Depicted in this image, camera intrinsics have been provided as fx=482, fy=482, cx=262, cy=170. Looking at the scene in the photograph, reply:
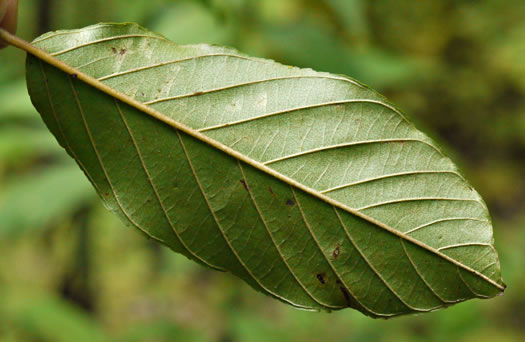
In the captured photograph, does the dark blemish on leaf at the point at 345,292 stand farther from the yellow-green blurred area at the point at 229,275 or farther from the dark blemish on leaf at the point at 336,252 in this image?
the yellow-green blurred area at the point at 229,275

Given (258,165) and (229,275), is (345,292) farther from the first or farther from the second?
(229,275)

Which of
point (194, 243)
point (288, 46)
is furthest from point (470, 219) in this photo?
point (288, 46)

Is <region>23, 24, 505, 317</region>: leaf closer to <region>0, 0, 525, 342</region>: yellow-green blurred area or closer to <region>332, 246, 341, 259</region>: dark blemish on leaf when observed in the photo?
<region>332, 246, 341, 259</region>: dark blemish on leaf

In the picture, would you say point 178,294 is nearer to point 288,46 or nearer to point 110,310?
point 110,310

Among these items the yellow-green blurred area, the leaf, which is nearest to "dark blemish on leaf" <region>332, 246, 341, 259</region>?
the leaf

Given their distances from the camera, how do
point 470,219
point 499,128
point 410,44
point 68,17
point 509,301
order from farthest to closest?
1. point 499,128
2. point 410,44
3. point 509,301
4. point 68,17
5. point 470,219
